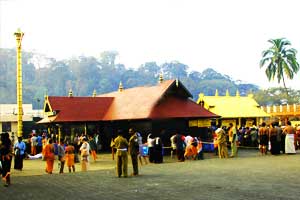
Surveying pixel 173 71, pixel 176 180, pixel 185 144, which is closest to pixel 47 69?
pixel 173 71

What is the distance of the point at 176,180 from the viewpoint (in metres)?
13.0

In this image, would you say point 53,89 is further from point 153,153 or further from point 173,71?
point 153,153

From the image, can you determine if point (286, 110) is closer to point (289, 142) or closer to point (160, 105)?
point (160, 105)

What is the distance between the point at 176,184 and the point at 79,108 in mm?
17978

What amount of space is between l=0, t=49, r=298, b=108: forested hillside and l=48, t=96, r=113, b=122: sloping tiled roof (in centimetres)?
9173

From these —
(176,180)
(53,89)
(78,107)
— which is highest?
(53,89)

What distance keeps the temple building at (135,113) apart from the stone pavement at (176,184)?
9298 mm

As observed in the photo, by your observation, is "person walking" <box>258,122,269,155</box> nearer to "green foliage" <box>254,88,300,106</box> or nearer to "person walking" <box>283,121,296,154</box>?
"person walking" <box>283,121,296,154</box>

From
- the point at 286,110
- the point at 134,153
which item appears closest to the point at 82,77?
the point at 286,110

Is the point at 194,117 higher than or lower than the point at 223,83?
lower

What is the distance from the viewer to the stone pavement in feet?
34.6

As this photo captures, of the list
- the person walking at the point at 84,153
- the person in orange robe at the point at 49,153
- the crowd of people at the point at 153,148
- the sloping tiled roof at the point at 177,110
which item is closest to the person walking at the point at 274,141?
the crowd of people at the point at 153,148

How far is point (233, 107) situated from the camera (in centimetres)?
3984

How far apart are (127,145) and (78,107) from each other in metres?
15.3
